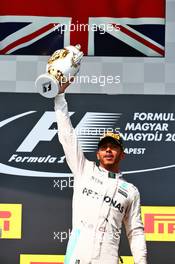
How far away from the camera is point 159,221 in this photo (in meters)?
3.56

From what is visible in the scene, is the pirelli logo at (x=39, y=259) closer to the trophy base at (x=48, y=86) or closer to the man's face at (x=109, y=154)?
the man's face at (x=109, y=154)

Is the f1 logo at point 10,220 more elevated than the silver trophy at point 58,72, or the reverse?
the silver trophy at point 58,72

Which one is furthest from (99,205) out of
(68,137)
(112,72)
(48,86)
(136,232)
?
(112,72)

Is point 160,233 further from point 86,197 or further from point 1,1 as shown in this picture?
point 1,1

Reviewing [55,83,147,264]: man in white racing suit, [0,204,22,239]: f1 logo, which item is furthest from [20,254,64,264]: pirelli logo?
[55,83,147,264]: man in white racing suit

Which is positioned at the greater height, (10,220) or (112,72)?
(112,72)

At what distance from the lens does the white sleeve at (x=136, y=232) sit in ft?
8.99

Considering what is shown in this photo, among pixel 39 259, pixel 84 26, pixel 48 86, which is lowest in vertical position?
pixel 39 259

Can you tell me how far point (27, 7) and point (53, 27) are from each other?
0.21 meters

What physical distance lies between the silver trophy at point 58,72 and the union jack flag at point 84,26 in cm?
65

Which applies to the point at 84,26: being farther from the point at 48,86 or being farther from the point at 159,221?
the point at 159,221

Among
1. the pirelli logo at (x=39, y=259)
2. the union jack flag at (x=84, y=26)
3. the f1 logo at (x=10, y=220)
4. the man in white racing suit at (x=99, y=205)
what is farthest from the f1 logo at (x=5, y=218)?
the union jack flag at (x=84, y=26)

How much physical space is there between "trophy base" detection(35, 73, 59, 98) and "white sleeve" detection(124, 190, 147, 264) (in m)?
0.66

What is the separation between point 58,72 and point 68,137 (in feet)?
1.12
